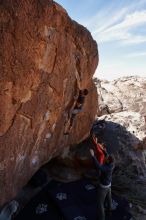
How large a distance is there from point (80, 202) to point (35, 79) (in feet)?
10.6

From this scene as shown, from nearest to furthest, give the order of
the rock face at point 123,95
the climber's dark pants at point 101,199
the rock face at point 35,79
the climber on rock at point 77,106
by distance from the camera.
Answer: the rock face at point 35,79 → the climber's dark pants at point 101,199 → the climber on rock at point 77,106 → the rock face at point 123,95

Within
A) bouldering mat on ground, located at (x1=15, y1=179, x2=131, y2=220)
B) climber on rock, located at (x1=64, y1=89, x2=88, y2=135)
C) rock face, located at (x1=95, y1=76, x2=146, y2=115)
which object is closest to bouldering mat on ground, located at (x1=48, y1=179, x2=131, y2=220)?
bouldering mat on ground, located at (x1=15, y1=179, x2=131, y2=220)

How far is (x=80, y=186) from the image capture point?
28.0ft

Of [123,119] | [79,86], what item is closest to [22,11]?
[79,86]

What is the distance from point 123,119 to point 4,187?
20.3 feet

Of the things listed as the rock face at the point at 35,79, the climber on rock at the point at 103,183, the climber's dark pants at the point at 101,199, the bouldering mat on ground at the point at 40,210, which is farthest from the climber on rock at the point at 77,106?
the climber's dark pants at the point at 101,199

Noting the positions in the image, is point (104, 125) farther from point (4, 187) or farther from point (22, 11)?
point (22, 11)

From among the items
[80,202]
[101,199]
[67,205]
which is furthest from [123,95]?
[101,199]

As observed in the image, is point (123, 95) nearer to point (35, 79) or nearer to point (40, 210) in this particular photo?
point (40, 210)

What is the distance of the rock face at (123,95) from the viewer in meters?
13.7

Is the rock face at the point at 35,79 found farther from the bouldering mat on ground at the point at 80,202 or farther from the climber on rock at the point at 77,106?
the bouldering mat on ground at the point at 80,202

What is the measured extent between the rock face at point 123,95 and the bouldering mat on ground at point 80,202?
5486 mm

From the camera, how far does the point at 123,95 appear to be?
14.7m

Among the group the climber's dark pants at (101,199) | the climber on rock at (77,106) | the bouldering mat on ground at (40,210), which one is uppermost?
the climber on rock at (77,106)
